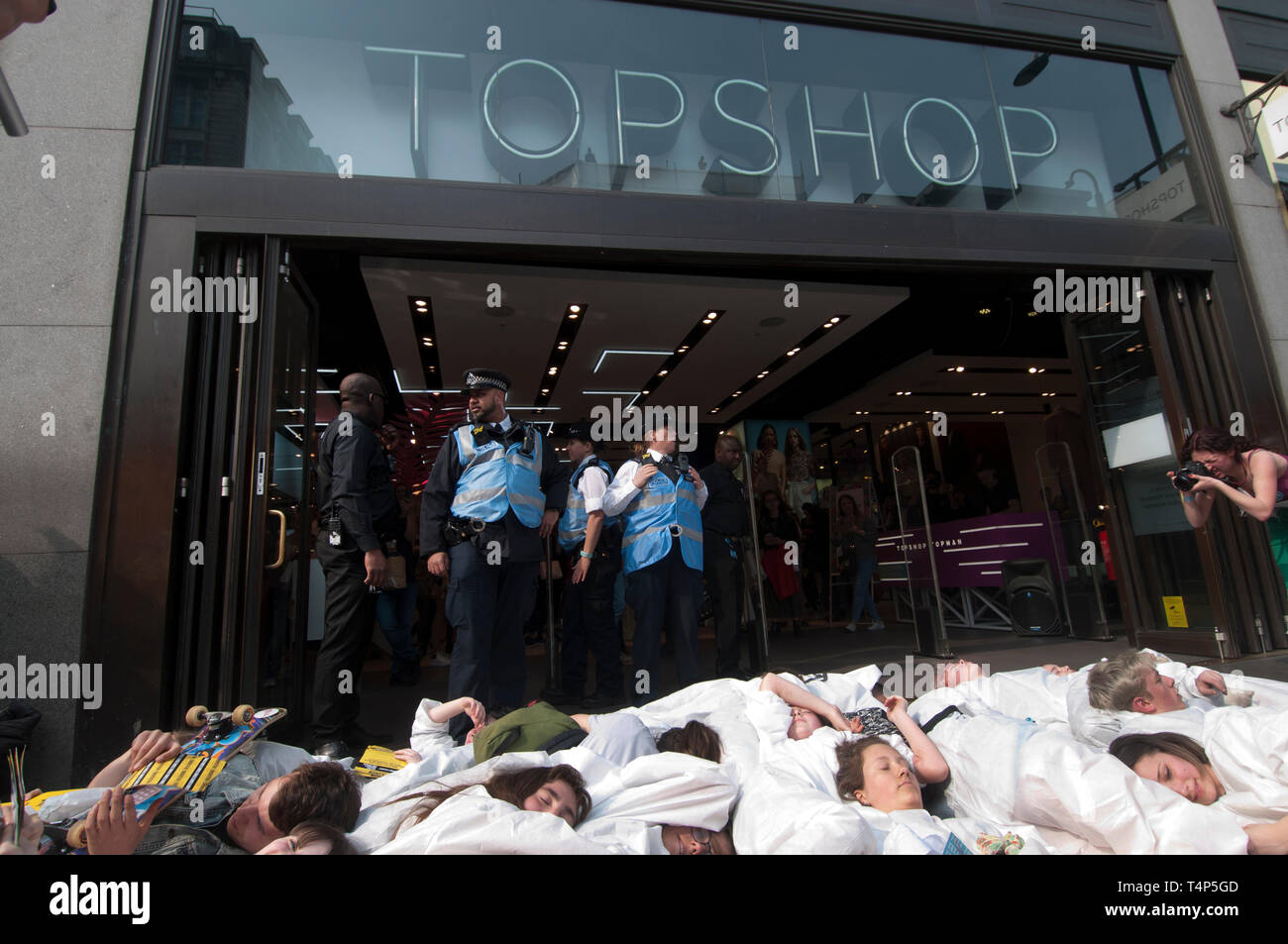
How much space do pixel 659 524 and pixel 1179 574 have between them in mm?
3922

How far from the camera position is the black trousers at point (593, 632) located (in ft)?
15.3

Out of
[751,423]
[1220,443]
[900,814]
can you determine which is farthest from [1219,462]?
[751,423]

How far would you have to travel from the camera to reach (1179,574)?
4.94 meters

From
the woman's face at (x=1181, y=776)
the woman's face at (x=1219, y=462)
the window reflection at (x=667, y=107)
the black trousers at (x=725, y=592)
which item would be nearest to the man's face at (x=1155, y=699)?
the woman's face at (x=1181, y=776)

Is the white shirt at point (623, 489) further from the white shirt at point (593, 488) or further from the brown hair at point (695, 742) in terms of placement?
the brown hair at point (695, 742)

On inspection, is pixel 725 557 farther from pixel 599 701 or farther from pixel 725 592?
pixel 599 701

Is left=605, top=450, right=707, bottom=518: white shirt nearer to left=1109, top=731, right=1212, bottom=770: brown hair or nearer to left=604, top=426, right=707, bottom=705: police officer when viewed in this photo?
left=604, top=426, right=707, bottom=705: police officer

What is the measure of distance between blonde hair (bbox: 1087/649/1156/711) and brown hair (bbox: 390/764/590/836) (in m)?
2.10

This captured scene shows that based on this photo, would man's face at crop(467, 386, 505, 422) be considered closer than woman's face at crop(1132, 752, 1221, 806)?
No

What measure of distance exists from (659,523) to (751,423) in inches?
253

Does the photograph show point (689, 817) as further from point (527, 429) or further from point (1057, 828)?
point (527, 429)

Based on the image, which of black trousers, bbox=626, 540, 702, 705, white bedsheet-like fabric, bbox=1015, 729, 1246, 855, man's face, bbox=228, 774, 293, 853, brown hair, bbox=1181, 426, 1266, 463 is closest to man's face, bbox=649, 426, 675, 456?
black trousers, bbox=626, 540, 702, 705

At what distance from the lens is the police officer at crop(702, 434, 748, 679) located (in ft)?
15.3

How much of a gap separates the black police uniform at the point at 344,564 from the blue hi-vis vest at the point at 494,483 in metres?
0.48
